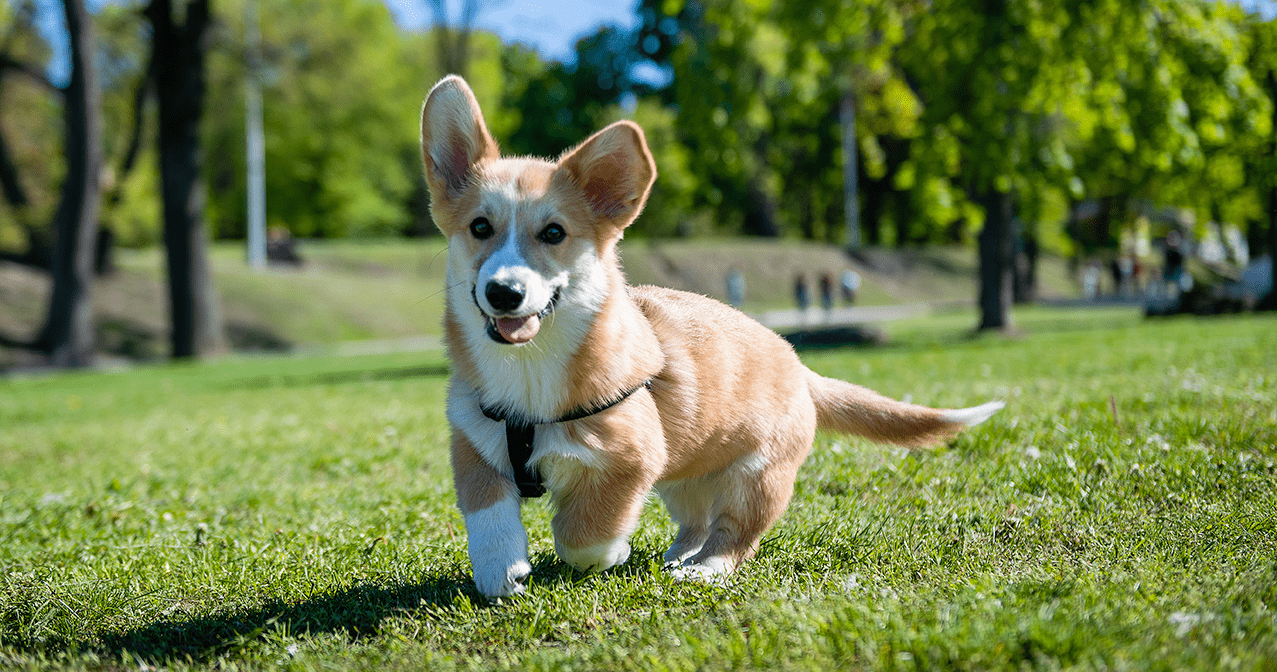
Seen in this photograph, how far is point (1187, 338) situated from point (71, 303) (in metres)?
21.5

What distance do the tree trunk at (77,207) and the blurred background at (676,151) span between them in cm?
5

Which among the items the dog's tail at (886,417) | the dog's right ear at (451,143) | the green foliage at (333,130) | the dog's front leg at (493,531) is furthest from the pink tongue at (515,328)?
the green foliage at (333,130)

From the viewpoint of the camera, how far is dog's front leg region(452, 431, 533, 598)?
3.08 m

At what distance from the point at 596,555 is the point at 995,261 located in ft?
53.2

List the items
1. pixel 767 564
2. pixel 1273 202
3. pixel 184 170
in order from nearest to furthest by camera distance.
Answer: pixel 767 564 → pixel 184 170 → pixel 1273 202

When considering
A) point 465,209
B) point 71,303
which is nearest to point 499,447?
point 465,209

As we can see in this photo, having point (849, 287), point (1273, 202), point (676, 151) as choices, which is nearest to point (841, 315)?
point (849, 287)

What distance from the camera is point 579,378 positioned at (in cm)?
320

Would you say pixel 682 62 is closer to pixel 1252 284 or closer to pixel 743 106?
pixel 743 106

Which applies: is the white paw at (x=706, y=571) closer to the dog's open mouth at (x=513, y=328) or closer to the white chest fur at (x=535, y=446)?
the white chest fur at (x=535, y=446)

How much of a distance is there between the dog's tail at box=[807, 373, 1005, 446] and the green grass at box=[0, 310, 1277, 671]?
1.25ft

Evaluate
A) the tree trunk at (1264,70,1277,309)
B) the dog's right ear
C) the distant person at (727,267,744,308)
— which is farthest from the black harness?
the distant person at (727,267,744,308)

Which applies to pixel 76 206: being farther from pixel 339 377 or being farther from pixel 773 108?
pixel 773 108

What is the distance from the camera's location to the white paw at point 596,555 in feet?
10.6
